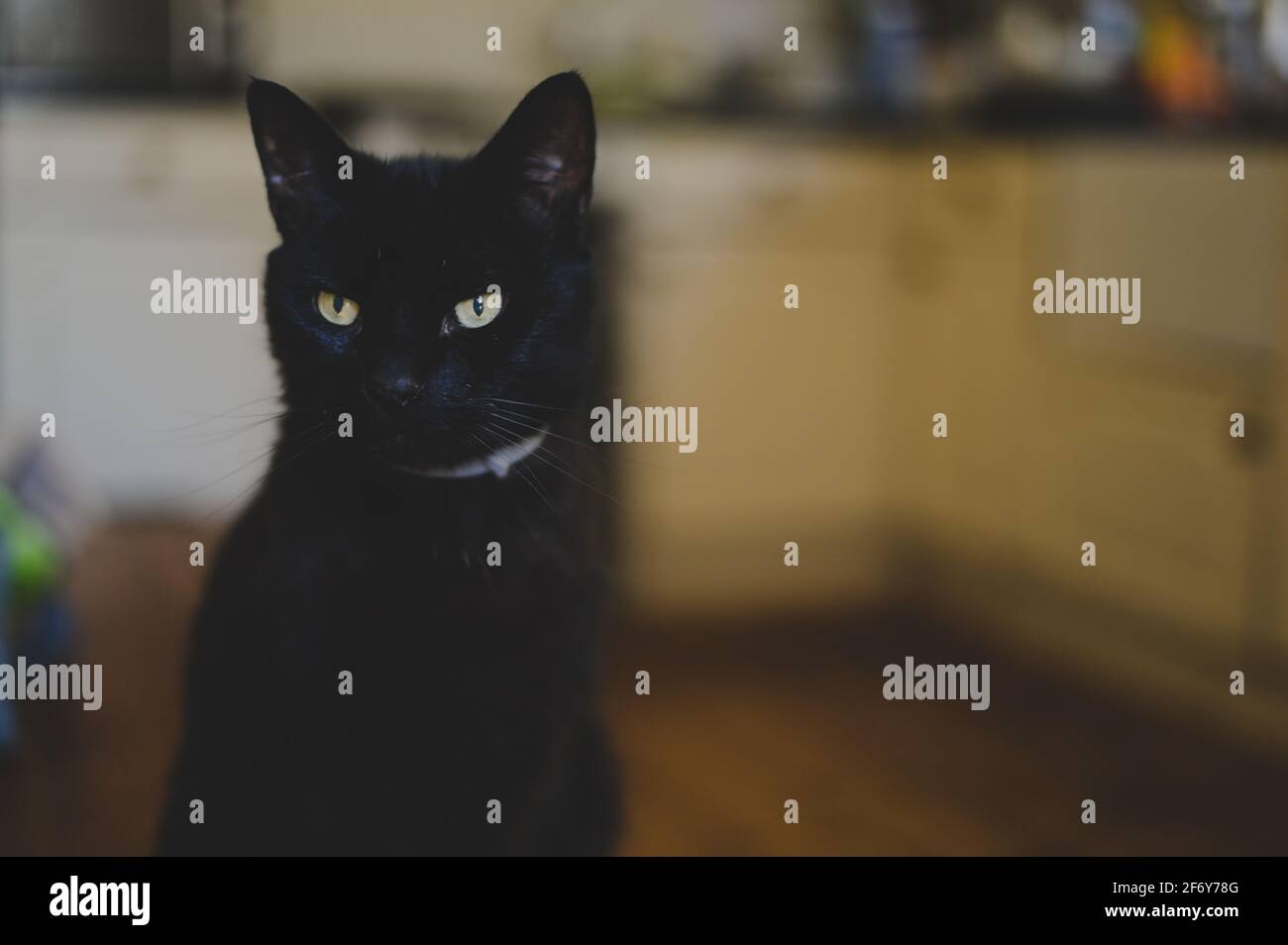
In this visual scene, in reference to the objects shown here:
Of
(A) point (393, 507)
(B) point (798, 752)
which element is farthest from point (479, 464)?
(B) point (798, 752)

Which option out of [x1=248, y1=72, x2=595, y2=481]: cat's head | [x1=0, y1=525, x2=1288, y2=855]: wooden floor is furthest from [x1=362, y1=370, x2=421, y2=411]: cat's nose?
[x1=0, y1=525, x2=1288, y2=855]: wooden floor

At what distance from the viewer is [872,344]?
215 cm

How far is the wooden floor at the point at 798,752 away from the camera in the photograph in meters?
0.59

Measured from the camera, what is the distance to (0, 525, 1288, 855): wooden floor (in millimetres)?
591

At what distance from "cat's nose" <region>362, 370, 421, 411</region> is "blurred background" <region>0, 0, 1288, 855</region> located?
435 mm

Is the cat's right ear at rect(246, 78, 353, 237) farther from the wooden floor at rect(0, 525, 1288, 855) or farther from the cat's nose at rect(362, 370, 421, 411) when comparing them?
the wooden floor at rect(0, 525, 1288, 855)

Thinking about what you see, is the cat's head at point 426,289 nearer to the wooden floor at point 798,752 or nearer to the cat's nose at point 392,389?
the cat's nose at point 392,389

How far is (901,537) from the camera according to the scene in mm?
2189

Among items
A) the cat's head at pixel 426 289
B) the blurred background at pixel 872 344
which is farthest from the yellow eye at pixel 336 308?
the blurred background at pixel 872 344

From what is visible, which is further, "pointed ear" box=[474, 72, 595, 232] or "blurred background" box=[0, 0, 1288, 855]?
"blurred background" box=[0, 0, 1288, 855]

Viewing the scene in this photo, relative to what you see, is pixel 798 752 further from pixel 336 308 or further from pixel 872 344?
pixel 336 308

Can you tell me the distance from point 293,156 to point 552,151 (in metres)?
0.10

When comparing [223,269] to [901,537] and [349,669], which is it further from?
[901,537]

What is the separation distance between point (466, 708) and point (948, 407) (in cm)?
177
